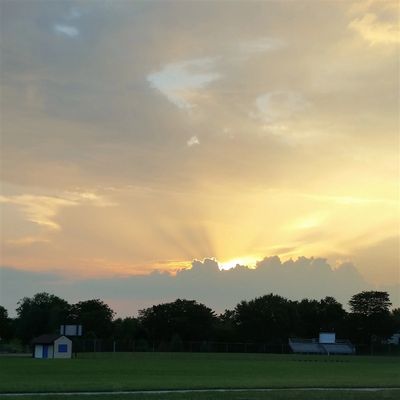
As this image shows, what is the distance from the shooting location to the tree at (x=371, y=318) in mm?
155125

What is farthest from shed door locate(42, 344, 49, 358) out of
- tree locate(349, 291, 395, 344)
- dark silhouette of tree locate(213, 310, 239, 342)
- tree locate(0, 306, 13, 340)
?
tree locate(349, 291, 395, 344)

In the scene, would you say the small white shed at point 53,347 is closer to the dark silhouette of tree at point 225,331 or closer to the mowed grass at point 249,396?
the dark silhouette of tree at point 225,331

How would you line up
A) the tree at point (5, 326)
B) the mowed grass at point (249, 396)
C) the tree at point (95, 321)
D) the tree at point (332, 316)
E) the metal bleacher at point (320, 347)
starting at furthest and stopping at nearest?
the tree at point (5, 326), the tree at point (332, 316), the tree at point (95, 321), the metal bleacher at point (320, 347), the mowed grass at point (249, 396)

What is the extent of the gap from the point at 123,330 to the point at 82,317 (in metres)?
9.79

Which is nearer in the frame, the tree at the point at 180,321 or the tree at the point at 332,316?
the tree at the point at 180,321

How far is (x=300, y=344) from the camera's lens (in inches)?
5325

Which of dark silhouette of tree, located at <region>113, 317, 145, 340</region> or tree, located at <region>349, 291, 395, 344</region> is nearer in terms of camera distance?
dark silhouette of tree, located at <region>113, 317, 145, 340</region>

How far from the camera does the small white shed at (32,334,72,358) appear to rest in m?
95.5

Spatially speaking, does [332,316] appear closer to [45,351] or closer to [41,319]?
[41,319]

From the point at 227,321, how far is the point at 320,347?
38.1 m

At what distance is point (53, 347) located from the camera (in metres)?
95.8

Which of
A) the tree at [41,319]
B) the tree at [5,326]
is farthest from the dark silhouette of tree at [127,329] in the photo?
the tree at [5,326]

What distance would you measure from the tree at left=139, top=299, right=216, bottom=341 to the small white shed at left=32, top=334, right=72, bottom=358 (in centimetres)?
5168

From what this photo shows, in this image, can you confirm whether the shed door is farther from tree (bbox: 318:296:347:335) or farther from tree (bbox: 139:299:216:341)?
tree (bbox: 318:296:347:335)
